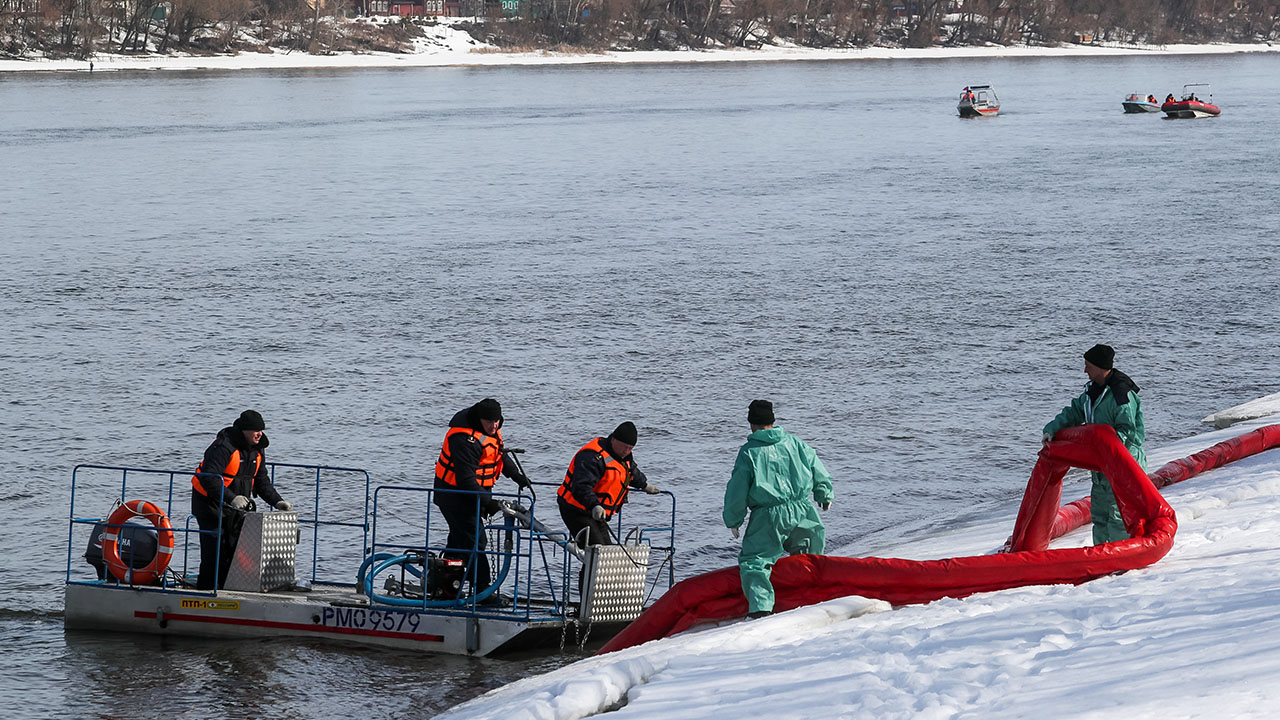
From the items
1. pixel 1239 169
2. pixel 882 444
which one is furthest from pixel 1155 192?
pixel 882 444

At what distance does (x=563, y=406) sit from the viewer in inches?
728

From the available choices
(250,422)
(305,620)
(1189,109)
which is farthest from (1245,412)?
(1189,109)

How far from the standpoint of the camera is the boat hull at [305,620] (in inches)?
407

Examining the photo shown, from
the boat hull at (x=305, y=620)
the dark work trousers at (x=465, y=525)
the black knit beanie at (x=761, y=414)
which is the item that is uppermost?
the black knit beanie at (x=761, y=414)

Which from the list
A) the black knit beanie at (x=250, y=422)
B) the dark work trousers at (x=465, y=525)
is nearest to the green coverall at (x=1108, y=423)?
the dark work trousers at (x=465, y=525)

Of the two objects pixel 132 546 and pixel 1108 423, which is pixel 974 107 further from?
pixel 132 546

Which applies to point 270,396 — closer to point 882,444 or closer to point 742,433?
point 742,433

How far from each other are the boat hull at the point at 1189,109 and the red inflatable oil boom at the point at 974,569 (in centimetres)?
6189

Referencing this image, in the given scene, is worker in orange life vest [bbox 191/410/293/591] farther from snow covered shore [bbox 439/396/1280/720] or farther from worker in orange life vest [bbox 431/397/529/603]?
snow covered shore [bbox 439/396/1280/720]

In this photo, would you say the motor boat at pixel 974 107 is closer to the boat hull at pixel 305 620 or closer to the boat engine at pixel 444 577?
the boat engine at pixel 444 577

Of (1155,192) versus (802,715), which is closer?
(802,715)

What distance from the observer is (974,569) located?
905 centimetres

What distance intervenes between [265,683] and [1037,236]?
2606cm

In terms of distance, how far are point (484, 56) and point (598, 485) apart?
359 ft
